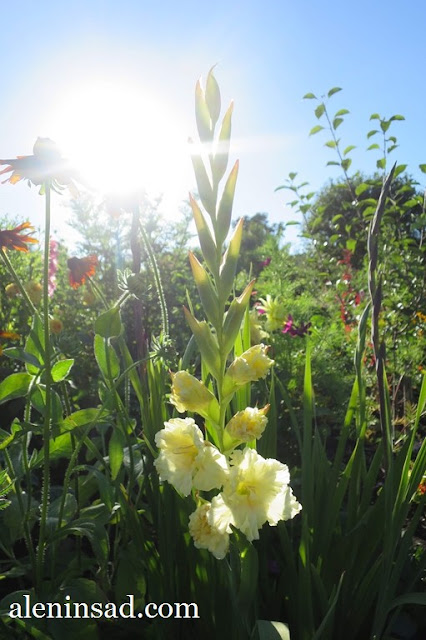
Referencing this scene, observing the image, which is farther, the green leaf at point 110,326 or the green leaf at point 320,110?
the green leaf at point 320,110

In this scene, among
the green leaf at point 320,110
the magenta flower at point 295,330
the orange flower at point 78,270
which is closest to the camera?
the orange flower at point 78,270

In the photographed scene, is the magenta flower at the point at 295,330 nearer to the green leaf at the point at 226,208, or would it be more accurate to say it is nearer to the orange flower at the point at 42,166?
the orange flower at the point at 42,166

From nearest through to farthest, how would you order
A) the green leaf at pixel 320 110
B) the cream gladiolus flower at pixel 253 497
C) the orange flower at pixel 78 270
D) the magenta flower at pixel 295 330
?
the cream gladiolus flower at pixel 253 497 < the orange flower at pixel 78 270 < the magenta flower at pixel 295 330 < the green leaf at pixel 320 110

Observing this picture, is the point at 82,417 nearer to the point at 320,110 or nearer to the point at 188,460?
the point at 188,460

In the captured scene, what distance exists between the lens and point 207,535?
2.21 ft

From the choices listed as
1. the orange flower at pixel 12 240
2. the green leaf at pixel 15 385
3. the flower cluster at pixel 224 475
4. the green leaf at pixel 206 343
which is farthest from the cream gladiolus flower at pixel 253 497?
the orange flower at pixel 12 240

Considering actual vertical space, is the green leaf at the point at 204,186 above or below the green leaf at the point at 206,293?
above

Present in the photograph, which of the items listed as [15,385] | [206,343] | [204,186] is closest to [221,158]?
[204,186]

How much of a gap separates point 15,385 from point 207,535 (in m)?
0.53

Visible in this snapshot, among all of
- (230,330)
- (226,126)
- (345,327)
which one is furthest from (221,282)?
(345,327)

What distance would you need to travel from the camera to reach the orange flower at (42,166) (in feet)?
3.12

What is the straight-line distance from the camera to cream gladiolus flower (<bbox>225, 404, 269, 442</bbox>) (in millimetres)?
699

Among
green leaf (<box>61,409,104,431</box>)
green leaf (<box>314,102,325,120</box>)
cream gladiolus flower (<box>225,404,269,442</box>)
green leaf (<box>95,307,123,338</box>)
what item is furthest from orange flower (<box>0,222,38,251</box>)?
green leaf (<box>314,102,325,120</box>)

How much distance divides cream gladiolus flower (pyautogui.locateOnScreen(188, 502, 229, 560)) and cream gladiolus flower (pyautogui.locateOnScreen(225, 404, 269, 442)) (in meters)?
0.10
